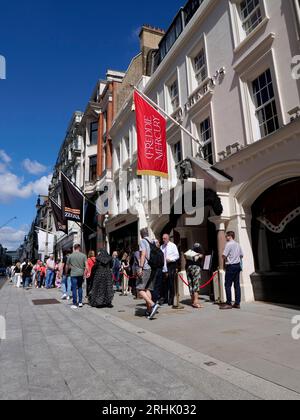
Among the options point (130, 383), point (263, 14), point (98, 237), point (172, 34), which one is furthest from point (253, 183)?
point (98, 237)

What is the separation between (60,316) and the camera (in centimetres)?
744

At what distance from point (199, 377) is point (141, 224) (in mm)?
11307

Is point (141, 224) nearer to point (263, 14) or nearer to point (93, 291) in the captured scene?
point (93, 291)

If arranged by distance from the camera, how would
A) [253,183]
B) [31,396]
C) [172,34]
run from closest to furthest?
1. [31,396]
2. [253,183]
3. [172,34]

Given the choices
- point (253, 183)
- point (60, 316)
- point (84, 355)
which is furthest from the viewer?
point (253, 183)

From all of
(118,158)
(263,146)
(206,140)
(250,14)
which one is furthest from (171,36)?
(263,146)

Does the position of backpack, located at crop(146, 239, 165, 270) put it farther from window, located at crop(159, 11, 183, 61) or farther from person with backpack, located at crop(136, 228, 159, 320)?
window, located at crop(159, 11, 183, 61)

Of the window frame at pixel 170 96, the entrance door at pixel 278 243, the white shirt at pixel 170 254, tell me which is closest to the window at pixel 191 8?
the window frame at pixel 170 96

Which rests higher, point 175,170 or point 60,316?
point 175,170

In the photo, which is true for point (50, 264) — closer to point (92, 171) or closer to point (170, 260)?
point (92, 171)

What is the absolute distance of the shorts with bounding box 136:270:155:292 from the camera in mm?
6640

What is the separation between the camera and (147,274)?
6723 mm

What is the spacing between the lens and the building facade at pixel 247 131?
25.8 feet

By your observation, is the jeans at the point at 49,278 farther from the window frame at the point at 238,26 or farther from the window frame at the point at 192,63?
the window frame at the point at 238,26
